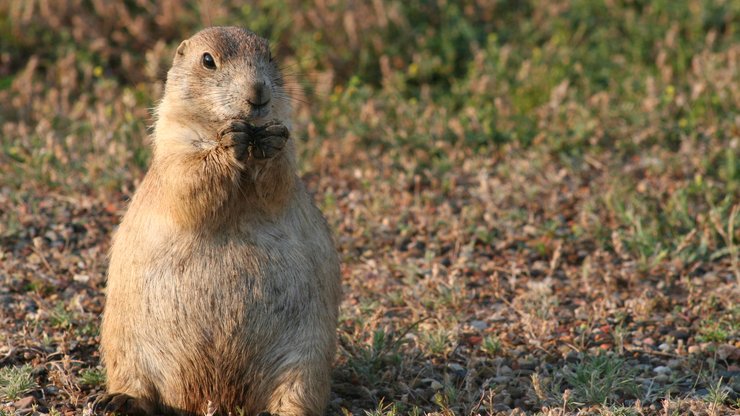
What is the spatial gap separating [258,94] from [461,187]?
10.3 feet

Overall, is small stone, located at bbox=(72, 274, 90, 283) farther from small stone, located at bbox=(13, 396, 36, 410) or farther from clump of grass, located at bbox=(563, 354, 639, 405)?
clump of grass, located at bbox=(563, 354, 639, 405)

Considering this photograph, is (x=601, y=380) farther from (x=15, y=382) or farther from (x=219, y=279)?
(x=15, y=382)

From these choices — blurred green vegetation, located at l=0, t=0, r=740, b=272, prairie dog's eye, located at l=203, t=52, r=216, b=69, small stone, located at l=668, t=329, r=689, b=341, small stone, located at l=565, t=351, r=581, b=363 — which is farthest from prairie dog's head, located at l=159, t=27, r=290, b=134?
small stone, located at l=668, t=329, r=689, b=341

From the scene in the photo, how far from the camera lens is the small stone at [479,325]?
542cm

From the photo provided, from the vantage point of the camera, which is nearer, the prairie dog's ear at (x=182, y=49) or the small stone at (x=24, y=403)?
the small stone at (x=24, y=403)

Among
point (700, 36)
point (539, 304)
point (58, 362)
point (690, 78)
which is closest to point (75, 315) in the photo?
point (58, 362)

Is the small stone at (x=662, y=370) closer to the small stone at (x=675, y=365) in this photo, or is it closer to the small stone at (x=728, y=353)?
the small stone at (x=675, y=365)

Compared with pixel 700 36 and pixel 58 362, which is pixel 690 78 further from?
pixel 58 362

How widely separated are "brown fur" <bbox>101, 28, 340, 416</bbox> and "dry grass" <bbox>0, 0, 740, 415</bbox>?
448mm

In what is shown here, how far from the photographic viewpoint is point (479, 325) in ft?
17.9

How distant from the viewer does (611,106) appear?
7.74 m

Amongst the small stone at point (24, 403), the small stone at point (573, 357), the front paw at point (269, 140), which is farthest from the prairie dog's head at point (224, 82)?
the small stone at point (573, 357)

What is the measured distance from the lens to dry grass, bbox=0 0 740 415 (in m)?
4.91

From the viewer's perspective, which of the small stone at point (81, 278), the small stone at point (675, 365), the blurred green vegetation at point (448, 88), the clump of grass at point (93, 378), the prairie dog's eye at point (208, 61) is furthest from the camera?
the blurred green vegetation at point (448, 88)
